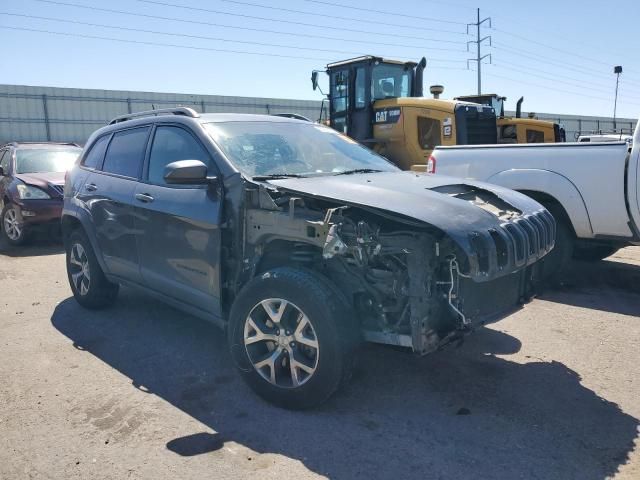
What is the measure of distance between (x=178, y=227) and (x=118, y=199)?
1.03 metres

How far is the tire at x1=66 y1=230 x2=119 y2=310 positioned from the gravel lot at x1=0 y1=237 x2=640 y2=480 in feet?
1.06

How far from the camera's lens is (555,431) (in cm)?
326

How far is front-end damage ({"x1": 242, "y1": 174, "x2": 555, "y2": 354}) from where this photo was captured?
10.4 ft

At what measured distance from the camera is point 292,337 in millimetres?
3480

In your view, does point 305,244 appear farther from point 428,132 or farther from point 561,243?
point 428,132

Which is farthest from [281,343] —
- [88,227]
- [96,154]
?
[96,154]

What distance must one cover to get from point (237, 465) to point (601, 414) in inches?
88.2

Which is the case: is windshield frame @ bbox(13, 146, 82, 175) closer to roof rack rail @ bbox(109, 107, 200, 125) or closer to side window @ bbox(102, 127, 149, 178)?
side window @ bbox(102, 127, 149, 178)

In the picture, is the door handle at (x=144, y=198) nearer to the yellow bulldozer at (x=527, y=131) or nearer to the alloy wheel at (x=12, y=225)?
the alloy wheel at (x=12, y=225)

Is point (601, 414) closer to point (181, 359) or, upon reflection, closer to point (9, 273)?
point (181, 359)

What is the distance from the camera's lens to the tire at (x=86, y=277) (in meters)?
5.51

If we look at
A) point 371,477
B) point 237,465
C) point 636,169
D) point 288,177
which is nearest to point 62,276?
point 288,177

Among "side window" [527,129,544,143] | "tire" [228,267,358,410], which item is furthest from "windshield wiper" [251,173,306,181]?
"side window" [527,129,544,143]

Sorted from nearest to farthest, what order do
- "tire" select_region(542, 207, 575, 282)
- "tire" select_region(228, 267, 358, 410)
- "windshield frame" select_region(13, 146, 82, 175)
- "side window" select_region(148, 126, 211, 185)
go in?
"tire" select_region(228, 267, 358, 410) < "side window" select_region(148, 126, 211, 185) < "tire" select_region(542, 207, 575, 282) < "windshield frame" select_region(13, 146, 82, 175)
